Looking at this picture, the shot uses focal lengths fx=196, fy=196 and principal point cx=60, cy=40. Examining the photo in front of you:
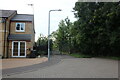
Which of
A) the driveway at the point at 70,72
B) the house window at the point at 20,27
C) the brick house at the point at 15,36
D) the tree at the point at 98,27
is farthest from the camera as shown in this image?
the house window at the point at 20,27

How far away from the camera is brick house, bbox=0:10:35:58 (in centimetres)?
2825

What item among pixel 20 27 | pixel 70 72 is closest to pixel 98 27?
pixel 20 27

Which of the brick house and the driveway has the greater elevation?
the brick house

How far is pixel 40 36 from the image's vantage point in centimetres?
5497

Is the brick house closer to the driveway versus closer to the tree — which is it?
the tree

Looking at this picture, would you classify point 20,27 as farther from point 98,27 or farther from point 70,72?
point 70,72

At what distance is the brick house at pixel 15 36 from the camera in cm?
2825

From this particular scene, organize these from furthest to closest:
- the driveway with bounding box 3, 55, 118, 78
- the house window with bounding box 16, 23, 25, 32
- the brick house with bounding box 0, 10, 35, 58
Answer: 1. the house window with bounding box 16, 23, 25, 32
2. the brick house with bounding box 0, 10, 35, 58
3. the driveway with bounding box 3, 55, 118, 78

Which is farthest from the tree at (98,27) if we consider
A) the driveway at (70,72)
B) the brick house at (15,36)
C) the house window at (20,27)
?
the driveway at (70,72)

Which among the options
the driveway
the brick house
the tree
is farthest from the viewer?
the brick house

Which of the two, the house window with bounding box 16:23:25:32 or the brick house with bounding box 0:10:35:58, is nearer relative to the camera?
the brick house with bounding box 0:10:35:58

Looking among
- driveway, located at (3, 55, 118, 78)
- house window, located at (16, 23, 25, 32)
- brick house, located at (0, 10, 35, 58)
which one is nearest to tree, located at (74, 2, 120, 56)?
brick house, located at (0, 10, 35, 58)

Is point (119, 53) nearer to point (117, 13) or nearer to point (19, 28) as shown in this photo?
point (117, 13)

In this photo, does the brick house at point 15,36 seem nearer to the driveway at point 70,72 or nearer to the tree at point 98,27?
the tree at point 98,27
